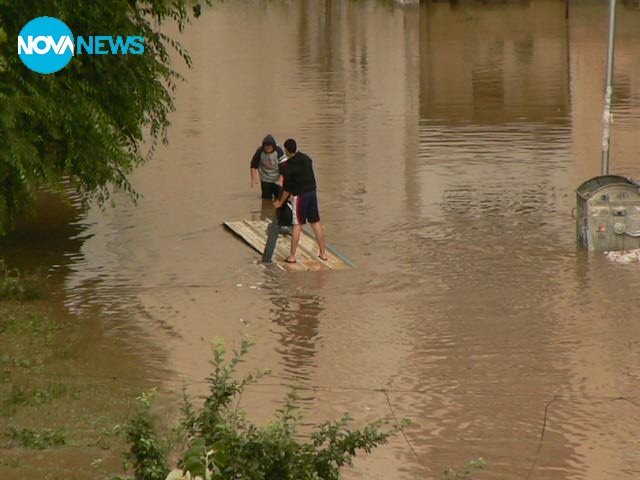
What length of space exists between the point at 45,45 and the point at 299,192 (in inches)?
134

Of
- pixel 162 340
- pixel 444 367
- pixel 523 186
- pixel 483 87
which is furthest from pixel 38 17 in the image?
pixel 483 87

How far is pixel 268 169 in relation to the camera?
19.9 metres

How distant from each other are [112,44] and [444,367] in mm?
5961

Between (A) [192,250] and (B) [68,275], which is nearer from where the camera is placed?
(B) [68,275]

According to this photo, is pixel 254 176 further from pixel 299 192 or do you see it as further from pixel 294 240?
pixel 294 240

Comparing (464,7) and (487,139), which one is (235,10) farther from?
(487,139)

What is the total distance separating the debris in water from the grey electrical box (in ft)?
0.46

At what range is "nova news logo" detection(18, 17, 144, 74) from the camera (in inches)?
581

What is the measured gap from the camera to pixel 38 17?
1499cm

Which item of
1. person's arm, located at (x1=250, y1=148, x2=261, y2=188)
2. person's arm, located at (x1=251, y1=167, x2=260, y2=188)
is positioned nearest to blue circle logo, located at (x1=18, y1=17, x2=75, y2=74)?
person's arm, located at (x1=250, y1=148, x2=261, y2=188)

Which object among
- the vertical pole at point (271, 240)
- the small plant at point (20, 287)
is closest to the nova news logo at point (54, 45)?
the small plant at point (20, 287)

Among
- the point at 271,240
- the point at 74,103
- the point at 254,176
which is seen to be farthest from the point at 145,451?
the point at 254,176

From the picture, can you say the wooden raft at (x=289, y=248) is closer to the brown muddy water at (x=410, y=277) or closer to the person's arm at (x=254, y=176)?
the brown muddy water at (x=410, y=277)

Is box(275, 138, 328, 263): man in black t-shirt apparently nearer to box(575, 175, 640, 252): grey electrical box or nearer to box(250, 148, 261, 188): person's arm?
box(575, 175, 640, 252): grey electrical box
